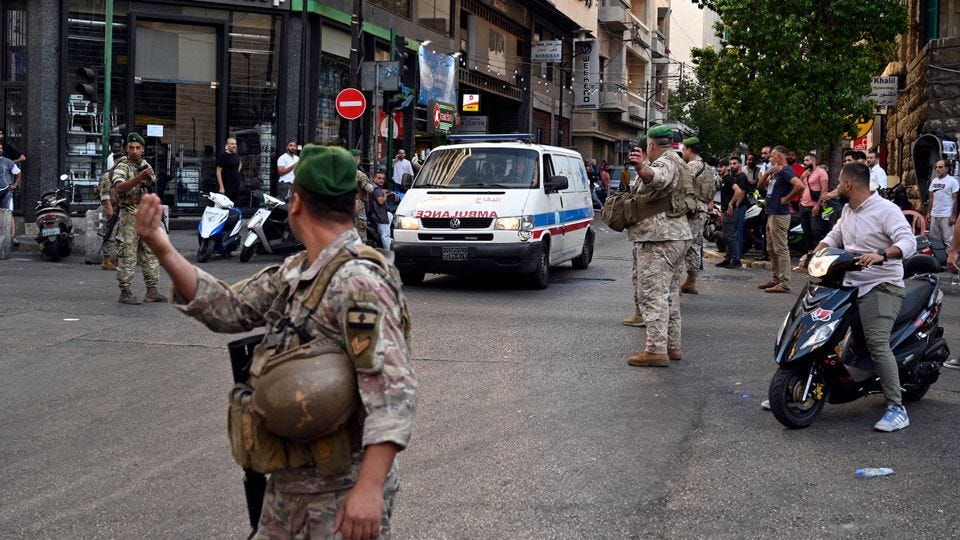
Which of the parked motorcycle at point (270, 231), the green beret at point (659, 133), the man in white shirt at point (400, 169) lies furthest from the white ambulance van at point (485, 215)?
the man in white shirt at point (400, 169)

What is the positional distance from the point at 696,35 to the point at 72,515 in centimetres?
9987

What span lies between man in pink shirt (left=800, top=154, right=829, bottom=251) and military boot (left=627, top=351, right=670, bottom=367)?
33.0 feet

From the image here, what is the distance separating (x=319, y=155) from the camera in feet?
10.0

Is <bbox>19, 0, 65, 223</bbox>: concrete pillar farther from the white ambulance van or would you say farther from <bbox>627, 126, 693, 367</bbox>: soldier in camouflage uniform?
<bbox>627, 126, 693, 367</bbox>: soldier in camouflage uniform

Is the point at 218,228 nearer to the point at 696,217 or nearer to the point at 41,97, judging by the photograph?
the point at 41,97

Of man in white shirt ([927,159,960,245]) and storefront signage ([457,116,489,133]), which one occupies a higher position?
storefront signage ([457,116,489,133])

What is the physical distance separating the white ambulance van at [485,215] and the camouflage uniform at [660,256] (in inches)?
191

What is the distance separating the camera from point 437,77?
32.8m

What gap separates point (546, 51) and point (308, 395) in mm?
43374

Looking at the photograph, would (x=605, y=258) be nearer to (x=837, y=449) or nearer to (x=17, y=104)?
(x=17, y=104)

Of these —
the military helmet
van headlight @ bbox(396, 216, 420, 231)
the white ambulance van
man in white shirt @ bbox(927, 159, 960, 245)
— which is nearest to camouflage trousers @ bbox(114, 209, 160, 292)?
the white ambulance van

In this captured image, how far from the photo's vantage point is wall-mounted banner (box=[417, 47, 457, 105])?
31.6 metres

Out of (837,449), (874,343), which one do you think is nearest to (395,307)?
(837,449)

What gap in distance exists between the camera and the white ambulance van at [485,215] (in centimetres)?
1378
